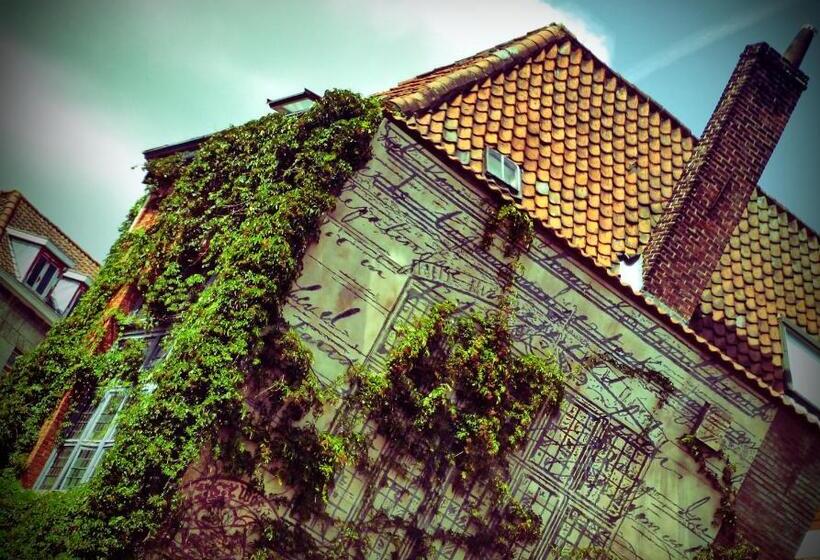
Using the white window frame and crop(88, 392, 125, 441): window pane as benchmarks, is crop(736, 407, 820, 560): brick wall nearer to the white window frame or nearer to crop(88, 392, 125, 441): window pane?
crop(88, 392, 125, 441): window pane

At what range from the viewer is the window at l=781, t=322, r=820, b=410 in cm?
1151

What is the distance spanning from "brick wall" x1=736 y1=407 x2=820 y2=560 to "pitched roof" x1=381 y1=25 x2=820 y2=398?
1.26 metres

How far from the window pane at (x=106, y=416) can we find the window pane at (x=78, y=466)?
0.66ft

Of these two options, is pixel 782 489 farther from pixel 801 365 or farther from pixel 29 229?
pixel 29 229

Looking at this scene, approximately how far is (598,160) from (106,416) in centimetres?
911

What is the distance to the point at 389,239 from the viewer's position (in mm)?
8992

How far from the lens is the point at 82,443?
9.37m

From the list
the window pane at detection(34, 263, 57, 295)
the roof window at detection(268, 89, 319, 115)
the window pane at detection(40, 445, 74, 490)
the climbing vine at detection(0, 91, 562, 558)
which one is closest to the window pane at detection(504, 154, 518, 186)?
the climbing vine at detection(0, 91, 562, 558)

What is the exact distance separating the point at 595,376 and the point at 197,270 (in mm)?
5909

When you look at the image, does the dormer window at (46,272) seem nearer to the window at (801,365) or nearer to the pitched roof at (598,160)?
the pitched roof at (598,160)

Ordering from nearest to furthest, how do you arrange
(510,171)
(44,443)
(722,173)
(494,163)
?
(44,443), (494,163), (510,171), (722,173)

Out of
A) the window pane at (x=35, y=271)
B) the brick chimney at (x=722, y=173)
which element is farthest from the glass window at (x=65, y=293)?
the brick chimney at (x=722, y=173)

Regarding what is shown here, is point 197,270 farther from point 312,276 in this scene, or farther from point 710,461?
point 710,461

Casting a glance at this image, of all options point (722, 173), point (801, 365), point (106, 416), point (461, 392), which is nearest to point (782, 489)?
point (801, 365)
